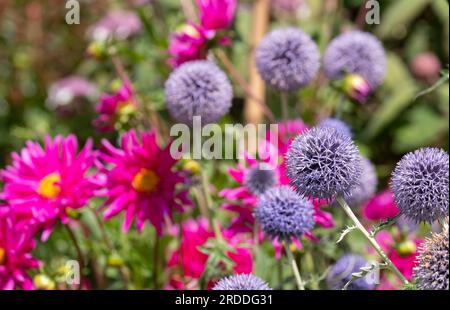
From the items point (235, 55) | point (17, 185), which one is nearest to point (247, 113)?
point (235, 55)

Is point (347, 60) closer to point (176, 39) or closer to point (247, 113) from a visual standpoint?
point (176, 39)

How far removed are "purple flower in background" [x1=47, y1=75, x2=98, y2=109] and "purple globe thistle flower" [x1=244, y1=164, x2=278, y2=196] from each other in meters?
0.97

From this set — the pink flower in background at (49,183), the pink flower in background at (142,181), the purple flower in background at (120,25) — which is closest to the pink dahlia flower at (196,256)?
the pink flower in background at (142,181)

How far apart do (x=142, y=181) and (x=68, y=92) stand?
918 millimetres

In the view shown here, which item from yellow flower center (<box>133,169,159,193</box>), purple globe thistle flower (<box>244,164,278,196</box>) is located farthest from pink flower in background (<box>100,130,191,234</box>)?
purple globe thistle flower (<box>244,164,278,196</box>)

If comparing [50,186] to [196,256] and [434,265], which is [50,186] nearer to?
[196,256]

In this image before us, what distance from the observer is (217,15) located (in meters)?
1.05

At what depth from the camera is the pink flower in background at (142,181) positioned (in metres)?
0.98

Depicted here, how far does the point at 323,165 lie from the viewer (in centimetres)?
66

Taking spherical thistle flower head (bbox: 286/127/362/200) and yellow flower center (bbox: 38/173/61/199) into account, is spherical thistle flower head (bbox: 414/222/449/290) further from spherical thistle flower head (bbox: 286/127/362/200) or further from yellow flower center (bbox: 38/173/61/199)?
yellow flower center (bbox: 38/173/61/199)

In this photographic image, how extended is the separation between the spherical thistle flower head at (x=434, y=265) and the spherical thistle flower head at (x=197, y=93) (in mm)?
431

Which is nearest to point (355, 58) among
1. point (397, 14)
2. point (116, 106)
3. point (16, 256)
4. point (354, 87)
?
point (354, 87)

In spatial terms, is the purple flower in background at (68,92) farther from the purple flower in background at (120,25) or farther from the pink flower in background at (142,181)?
the pink flower in background at (142,181)

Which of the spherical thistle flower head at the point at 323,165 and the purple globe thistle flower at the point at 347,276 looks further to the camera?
the purple globe thistle flower at the point at 347,276
